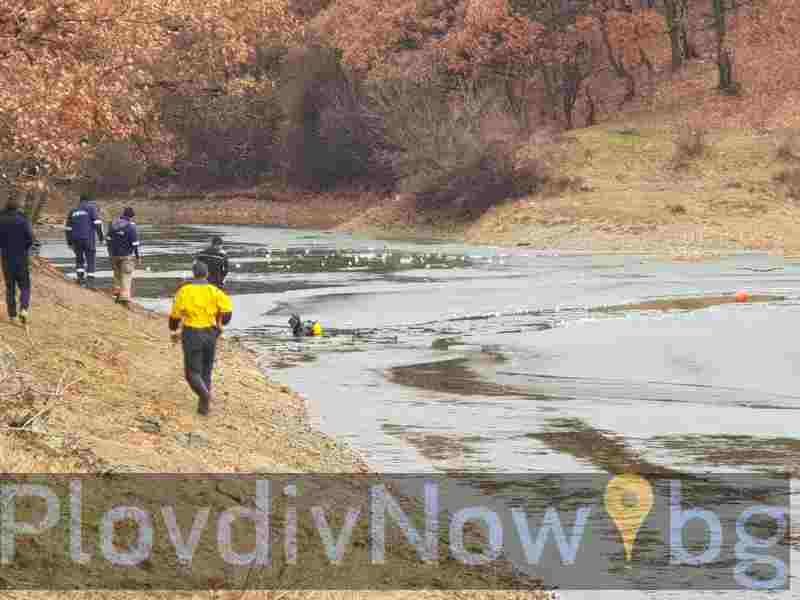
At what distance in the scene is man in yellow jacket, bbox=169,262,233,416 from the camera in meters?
16.9

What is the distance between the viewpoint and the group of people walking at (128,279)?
16938mm

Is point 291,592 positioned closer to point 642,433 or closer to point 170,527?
point 170,527

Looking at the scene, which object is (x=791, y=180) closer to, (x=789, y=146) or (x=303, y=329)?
(x=789, y=146)

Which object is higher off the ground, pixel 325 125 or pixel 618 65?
pixel 618 65

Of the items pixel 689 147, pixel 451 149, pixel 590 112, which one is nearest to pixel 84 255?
pixel 689 147

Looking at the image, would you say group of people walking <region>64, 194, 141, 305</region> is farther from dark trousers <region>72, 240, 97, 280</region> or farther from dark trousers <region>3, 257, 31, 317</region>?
dark trousers <region>3, 257, 31, 317</region>

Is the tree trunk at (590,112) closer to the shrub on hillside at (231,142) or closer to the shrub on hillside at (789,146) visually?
the shrub on hillside at (789,146)

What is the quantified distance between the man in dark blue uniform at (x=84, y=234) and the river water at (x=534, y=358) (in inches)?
119

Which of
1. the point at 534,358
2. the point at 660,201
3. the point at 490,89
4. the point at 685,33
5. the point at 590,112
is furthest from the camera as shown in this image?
the point at 685,33

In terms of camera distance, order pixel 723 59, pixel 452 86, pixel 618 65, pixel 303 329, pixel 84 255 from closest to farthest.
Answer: pixel 84 255
pixel 303 329
pixel 723 59
pixel 618 65
pixel 452 86

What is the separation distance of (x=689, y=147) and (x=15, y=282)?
44834 millimetres

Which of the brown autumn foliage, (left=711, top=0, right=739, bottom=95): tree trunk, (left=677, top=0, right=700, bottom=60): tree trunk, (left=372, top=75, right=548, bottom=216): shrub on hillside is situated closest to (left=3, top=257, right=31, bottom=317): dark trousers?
the brown autumn foliage

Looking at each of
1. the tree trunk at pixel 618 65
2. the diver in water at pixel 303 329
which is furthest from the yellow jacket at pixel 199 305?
the tree trunk at pixel 618 65

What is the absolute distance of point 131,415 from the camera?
612 inches
